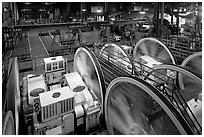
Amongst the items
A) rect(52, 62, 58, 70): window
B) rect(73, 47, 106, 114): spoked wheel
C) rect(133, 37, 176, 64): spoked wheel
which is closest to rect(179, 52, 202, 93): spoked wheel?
rect(133, 37, 176, 64): spoked wheel

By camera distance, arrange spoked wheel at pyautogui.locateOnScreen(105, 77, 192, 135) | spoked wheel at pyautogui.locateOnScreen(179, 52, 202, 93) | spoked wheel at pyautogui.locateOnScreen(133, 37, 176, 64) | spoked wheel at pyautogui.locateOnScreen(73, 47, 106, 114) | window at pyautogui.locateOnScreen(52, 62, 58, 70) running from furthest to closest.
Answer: spoked wheel at pyautogui.locateOnScreen(133, 37, 176, 64), window at pyautogui.locateOnScreen(52, 62, 58, 70), spoked wheel at pyautogui.locateOnScreen(179, 52, 202, 93), spoked wheel at pyautogui.locateOnScreen(73, 47, 106, 114), spoked wheel at pyautogui.locateOnScreen(105, 77, 192, 135)

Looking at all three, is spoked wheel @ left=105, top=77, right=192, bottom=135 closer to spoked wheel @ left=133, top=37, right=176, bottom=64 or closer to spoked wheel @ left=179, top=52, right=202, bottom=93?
spoked wheel @ left=179, top=52, right=202, bottom=93

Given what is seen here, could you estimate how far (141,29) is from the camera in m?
9.05

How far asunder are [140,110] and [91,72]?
5.01 feet

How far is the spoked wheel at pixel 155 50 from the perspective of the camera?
13.7ft

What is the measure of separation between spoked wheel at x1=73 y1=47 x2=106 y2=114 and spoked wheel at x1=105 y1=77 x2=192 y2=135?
16.0 inches

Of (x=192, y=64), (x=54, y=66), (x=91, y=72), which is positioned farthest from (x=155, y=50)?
(x=54, y=66)

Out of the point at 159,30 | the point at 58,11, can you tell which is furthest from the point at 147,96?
the point at 58,11

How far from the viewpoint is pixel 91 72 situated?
303cm

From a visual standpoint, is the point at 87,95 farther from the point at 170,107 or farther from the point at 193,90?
the point at 193,90

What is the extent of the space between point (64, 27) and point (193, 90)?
3480 millimetres

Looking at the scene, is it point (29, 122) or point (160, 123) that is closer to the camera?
point (160, 123)

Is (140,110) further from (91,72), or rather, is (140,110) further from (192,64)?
(192,64)

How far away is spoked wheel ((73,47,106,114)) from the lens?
253 centimetres
